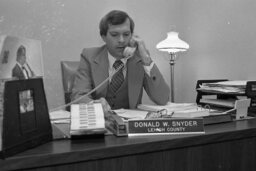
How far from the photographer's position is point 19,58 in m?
0.77

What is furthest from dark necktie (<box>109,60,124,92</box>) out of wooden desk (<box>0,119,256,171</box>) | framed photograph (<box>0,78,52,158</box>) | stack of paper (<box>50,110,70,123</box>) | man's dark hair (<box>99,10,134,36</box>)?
framed photograph (<box>0,78,52,158</box>)

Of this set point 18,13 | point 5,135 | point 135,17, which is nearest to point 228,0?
point 135,17

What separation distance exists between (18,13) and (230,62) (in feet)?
5.60

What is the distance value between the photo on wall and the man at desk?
803 millimetres

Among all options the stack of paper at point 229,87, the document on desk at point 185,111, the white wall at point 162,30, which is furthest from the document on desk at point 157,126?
the white wall at point 162,30

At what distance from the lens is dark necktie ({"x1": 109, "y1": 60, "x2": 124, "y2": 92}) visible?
1702 mm

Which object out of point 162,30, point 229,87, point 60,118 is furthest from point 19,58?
point 162,30

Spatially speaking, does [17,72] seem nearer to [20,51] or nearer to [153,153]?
[20,51]

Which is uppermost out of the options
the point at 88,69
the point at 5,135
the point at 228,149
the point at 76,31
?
the point at 76,31

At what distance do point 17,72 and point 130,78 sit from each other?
990 mm

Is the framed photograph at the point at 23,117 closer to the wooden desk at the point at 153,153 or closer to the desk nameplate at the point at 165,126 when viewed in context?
the wooden desk at the point at 153,153

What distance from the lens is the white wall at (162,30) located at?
7.30ft

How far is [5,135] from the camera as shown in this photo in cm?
64

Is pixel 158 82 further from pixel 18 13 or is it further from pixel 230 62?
pixel 18 13
